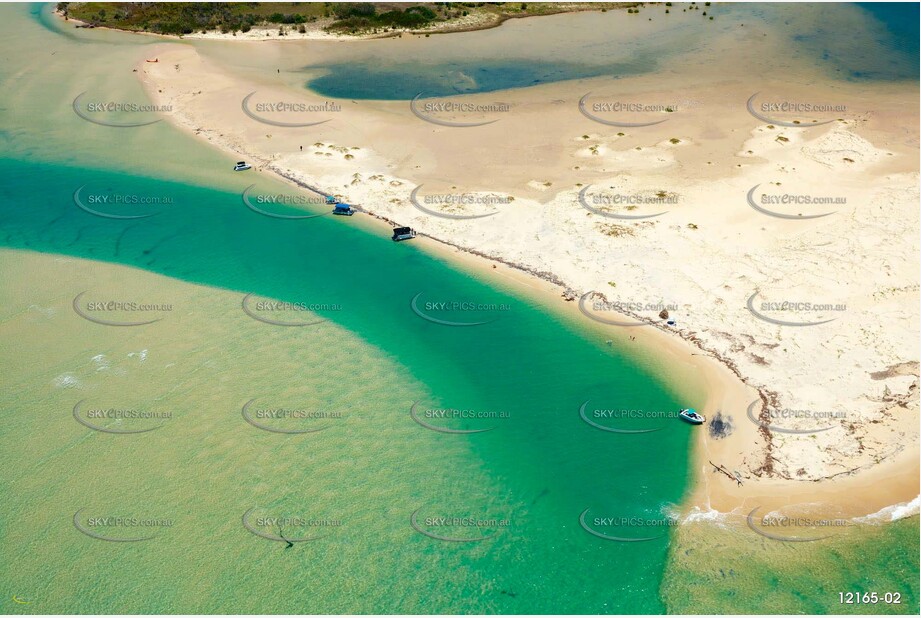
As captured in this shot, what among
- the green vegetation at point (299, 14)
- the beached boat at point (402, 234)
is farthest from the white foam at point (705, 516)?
the green vegetation at point (299, 14)

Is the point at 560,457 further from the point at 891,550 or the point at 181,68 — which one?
the point at 181,68

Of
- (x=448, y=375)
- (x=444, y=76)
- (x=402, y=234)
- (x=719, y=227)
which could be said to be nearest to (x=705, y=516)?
(x=448, y=375)

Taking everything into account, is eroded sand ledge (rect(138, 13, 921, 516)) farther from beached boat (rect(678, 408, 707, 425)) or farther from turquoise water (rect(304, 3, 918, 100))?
turquoise water (rect(304, 3, 918, 100))

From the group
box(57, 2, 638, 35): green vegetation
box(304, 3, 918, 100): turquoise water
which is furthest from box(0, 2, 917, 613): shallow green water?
box(57, 2, 638, 35): green vegetation

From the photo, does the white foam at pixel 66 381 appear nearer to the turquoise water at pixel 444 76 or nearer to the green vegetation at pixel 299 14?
the turquoise water at pixel 444 76

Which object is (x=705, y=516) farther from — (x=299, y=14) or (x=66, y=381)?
(x=299, y=14)
